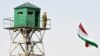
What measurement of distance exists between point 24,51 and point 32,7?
244 inches

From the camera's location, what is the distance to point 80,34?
7069cm

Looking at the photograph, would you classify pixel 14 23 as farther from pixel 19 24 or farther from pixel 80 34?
pixel 80 34

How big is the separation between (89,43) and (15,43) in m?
10.8

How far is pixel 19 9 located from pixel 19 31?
3.06 m

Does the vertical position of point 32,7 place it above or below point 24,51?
above

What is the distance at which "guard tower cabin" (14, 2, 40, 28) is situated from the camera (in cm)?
7256

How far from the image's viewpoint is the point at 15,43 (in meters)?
74.7

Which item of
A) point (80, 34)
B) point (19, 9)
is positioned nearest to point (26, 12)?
point (19, 9)

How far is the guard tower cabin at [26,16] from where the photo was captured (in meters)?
72.6

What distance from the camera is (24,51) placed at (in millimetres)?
74188

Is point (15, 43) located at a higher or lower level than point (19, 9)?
lower

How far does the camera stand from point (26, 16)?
237ft

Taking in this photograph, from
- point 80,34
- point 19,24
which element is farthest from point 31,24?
point 80,34

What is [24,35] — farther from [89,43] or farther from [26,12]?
[89,43]
